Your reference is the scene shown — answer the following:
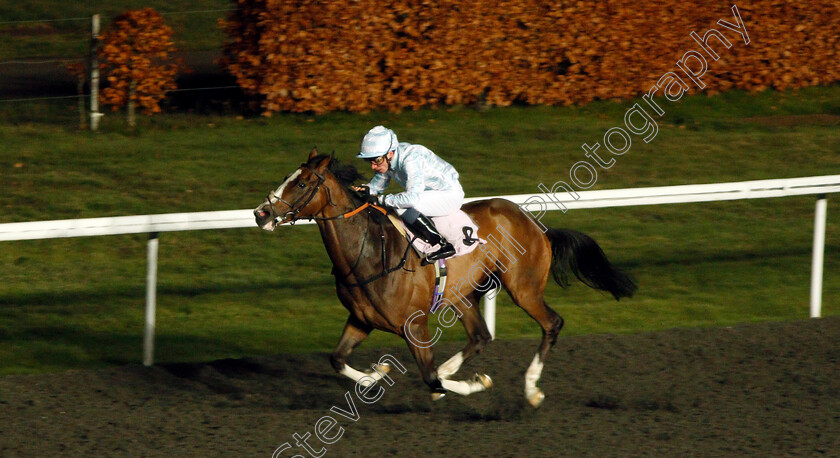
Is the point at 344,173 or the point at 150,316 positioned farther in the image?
the point at 150,316

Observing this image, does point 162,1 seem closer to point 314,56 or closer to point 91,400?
point 314,56

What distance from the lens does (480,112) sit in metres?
11.2

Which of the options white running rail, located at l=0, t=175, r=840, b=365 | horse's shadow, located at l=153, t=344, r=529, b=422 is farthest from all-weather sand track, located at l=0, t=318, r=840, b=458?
white running rail, located at l=0, t=175, r=840, b=365

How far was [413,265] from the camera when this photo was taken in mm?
5012

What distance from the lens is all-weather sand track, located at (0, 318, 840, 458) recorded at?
14.7ft

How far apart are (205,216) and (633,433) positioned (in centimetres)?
266

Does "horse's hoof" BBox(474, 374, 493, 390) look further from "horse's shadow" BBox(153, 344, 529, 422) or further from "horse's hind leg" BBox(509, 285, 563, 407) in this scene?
"horse's hind leg" BBox(509, 285, 563, 407)

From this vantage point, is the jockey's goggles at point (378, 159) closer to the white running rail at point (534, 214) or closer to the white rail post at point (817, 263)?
the white running rail at point (534, 214)

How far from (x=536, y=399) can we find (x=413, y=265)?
88 cm

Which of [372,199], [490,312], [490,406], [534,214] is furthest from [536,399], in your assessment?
[534,214]

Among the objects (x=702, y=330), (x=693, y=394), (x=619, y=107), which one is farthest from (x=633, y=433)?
(x=619, y=107)

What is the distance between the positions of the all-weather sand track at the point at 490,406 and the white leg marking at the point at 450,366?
0.15 meters

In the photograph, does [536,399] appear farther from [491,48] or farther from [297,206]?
[491,48]

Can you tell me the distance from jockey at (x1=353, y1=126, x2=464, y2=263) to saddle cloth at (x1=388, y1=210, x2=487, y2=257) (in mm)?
27
